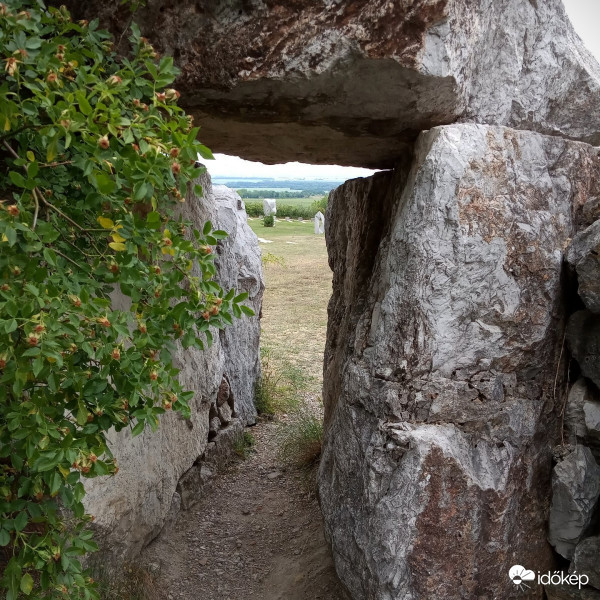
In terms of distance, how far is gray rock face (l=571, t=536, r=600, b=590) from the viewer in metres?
2.22

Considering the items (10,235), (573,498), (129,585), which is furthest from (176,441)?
(10,235)

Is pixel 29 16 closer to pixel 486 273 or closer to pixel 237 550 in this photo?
pixel 486 273

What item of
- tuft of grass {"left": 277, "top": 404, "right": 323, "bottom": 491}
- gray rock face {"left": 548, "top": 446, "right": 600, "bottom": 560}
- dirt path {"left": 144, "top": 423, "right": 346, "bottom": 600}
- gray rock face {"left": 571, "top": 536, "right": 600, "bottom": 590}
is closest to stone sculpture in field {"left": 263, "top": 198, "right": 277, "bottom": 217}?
tuft of grass {"left": 277, "top": 404, "right": 323, "bottom": 491}

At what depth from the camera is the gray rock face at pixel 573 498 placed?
2295 millimetres

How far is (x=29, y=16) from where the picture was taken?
1615 millimetres

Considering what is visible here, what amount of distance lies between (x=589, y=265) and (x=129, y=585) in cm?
229

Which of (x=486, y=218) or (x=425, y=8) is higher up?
(x=425, y=8)

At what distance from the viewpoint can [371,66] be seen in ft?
7.11


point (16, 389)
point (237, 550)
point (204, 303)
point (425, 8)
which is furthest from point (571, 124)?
point (237, 550)

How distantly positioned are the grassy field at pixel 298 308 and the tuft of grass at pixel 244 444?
1.06 meters

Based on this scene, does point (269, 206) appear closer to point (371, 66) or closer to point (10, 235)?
A: point (371, 66)

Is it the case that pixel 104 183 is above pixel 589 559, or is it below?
above

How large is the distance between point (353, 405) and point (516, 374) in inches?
23.3

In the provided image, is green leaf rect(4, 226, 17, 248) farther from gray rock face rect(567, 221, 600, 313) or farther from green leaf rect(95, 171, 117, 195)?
gray rock face rect(567, 221, 600, 313)
